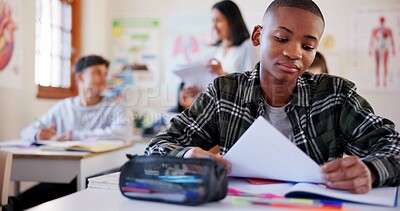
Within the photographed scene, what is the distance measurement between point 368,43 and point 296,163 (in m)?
3.70

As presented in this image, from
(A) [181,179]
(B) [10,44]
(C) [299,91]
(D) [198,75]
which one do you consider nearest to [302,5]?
(C) [299,91]

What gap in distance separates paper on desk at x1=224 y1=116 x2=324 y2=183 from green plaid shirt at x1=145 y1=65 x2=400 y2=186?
245mm

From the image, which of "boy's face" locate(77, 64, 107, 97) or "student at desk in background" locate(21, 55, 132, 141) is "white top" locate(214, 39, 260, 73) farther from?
"boy's face" locate(77, 64, 107, 97)

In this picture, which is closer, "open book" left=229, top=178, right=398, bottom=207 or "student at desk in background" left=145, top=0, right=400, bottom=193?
"open book" left=229, top=178, right=398, bottom=207

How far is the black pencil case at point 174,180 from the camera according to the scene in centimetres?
83

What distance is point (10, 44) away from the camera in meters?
3.03

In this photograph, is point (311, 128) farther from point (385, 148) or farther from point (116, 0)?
point (116, 0)

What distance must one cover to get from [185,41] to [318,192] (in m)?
3.86

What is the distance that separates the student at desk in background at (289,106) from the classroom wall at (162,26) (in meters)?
2.26

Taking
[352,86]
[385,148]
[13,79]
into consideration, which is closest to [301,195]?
[385,148]

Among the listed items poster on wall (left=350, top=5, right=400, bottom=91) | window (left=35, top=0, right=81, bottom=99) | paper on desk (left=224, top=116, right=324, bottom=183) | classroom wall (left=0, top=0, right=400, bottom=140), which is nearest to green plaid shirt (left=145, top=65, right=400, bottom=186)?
paper on desk (left=224, top=116, right=324, bottom=183)

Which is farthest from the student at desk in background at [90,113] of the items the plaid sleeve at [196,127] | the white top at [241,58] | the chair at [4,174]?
the plaid sleeve at [196,127]

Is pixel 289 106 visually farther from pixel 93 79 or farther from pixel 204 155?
pixel 93 79

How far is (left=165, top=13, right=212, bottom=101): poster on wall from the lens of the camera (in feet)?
15.0
